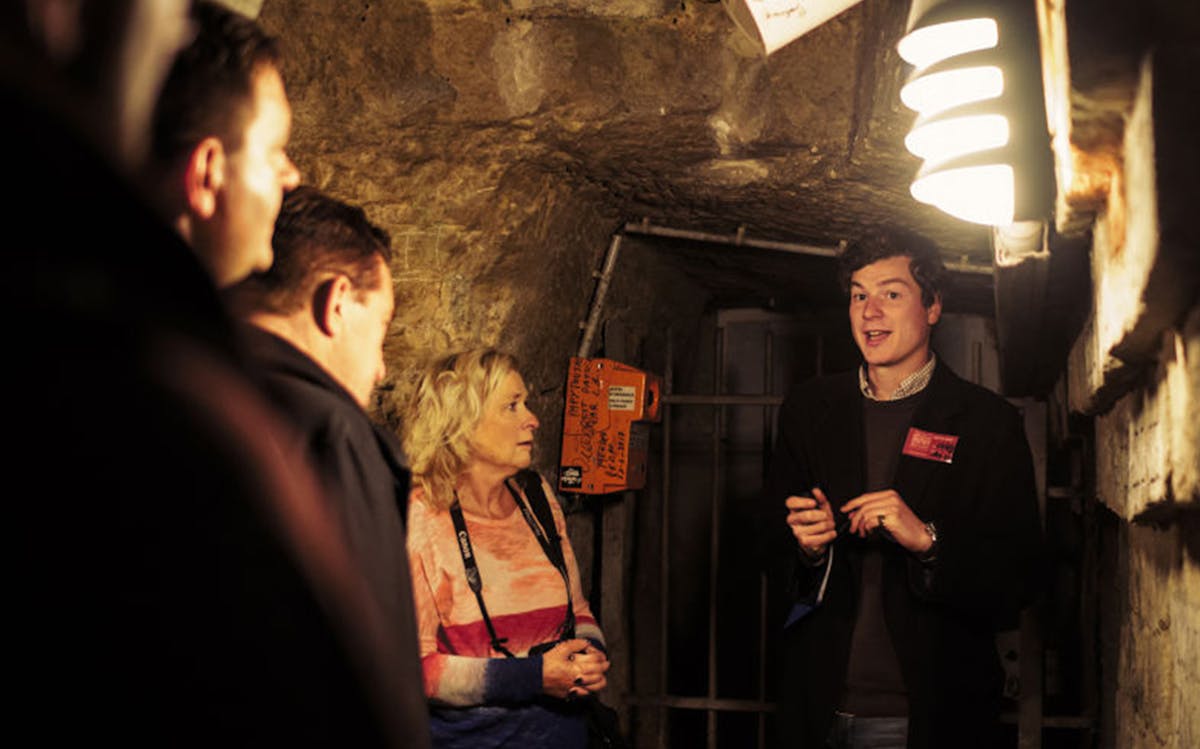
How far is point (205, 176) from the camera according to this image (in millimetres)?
1043

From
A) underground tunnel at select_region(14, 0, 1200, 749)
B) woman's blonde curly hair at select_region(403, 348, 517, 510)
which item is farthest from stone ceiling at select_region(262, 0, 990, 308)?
woman's blonde curly hair at select_region(403, 348, 517, 510)

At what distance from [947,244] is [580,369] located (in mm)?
1299

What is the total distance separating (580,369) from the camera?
361 cm

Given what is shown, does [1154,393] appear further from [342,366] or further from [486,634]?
[486,634]

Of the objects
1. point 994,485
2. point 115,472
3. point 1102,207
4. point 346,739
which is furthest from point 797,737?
point 115,472

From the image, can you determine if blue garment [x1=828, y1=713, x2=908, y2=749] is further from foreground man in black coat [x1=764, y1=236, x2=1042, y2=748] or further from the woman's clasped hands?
the woman's clasped hands

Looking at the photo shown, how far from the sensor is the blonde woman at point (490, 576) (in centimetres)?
251

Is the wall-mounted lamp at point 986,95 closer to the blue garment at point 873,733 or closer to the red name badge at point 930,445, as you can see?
the red name badge at point 930,445

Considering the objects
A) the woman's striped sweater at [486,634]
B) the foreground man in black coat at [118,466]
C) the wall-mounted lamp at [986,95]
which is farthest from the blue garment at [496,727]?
the foreground man in black coat at [118,466]

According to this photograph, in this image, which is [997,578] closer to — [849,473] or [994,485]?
[994,485]

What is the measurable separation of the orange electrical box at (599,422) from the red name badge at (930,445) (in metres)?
1.13

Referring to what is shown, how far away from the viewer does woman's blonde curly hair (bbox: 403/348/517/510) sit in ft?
9.11

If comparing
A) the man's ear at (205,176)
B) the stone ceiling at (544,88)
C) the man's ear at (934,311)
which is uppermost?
the stone ceiling at (544,88)

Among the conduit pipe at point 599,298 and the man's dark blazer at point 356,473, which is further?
the conduit pipe at point 599,298
